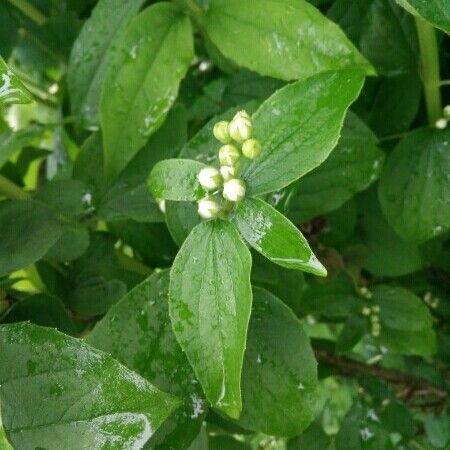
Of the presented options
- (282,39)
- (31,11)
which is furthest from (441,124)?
(31,11)

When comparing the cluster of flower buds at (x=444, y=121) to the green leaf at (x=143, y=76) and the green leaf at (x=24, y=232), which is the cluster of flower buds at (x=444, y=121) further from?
the green leaf at (x=24, y=232)

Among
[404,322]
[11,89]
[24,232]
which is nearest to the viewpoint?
[11,89]

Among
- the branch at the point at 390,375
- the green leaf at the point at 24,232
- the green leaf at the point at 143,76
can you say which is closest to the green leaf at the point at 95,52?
the green leaf at the point at 143,76

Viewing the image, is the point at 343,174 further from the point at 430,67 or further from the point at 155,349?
the point at 155,349

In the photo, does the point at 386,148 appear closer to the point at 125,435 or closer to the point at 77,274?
the point at 77,274

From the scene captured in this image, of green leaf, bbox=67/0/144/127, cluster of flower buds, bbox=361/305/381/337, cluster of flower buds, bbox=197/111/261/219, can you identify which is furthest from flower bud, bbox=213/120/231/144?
cluster of flower buds, bbox=361/305/381/337

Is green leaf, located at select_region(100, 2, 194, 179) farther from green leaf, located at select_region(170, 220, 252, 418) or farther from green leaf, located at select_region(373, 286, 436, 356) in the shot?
green leaf, located at select_region(373, 286, 436, 356)

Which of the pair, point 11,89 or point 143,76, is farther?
point 143,76
